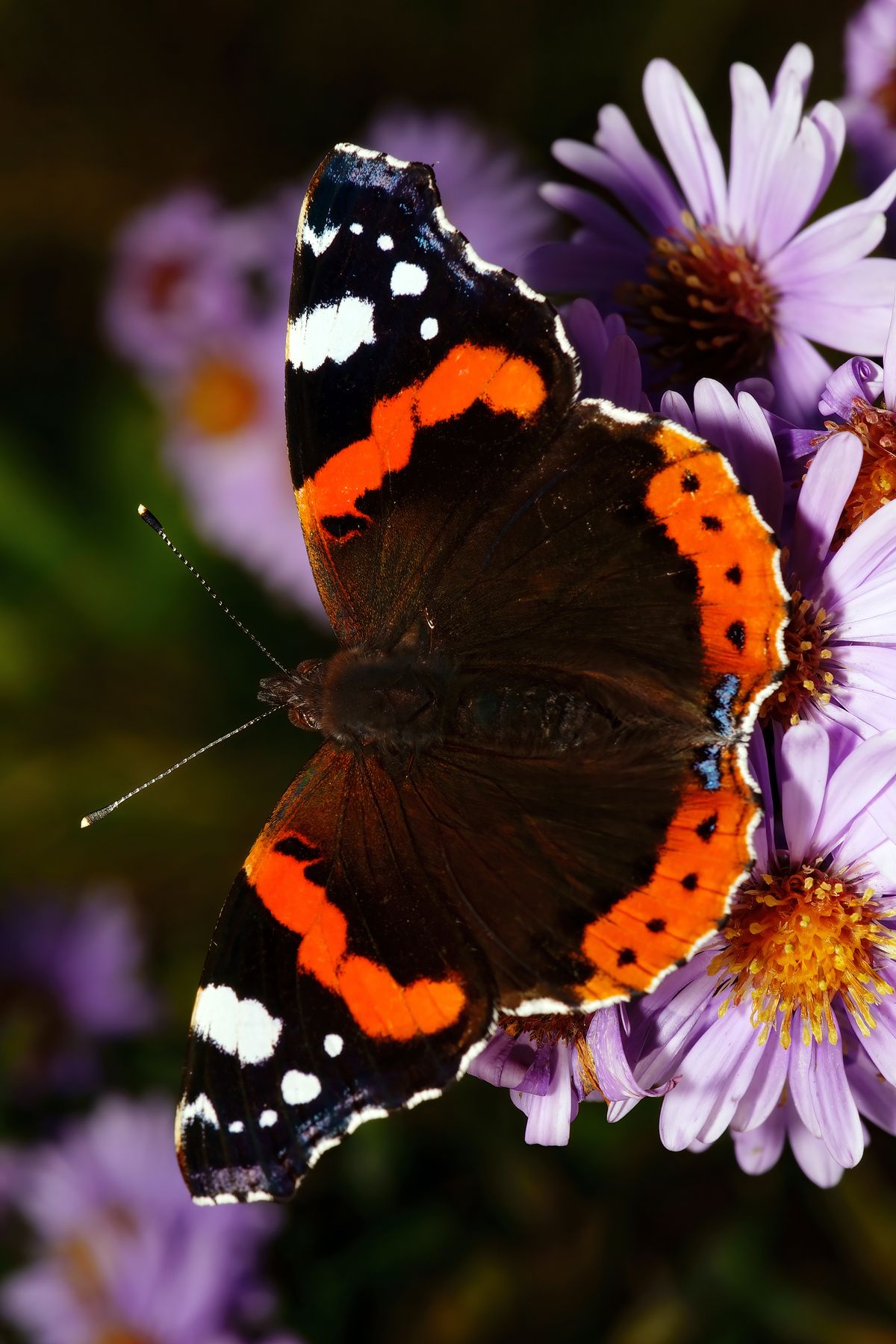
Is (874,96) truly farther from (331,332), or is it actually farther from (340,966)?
(340,966)

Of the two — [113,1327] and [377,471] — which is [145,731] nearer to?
[113,1327]

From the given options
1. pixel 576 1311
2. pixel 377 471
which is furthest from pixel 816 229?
pixel 576 1311

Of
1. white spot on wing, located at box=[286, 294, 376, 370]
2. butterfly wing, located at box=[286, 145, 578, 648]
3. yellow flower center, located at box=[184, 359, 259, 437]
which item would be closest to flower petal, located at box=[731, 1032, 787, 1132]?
butterfly wing, located at box=[286, 145, 578, 648]

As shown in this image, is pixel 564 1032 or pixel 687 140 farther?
pixel 687 140

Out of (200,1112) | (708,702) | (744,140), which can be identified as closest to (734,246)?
(744,140)

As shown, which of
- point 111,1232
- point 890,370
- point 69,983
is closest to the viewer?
point 890,370
